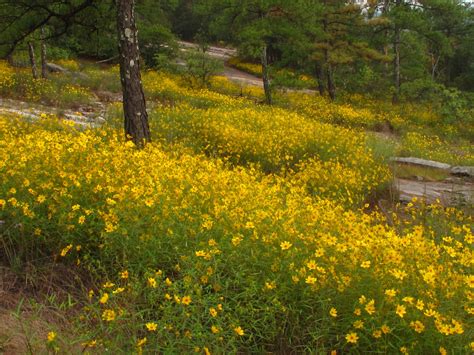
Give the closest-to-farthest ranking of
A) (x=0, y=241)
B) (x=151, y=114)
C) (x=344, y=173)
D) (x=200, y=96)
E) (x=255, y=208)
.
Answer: (x=0, y=241) < (x=255, y=208) < (x=344, y=173) < (x=151, y=114) < (x=200, y=96)

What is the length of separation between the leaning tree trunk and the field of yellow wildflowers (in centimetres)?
206

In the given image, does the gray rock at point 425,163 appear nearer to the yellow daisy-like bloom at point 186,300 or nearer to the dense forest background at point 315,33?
the dense forest background at point 315,33

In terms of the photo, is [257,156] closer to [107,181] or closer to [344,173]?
[344,173]

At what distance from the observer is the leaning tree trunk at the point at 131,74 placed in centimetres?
674

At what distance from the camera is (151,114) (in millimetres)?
11055

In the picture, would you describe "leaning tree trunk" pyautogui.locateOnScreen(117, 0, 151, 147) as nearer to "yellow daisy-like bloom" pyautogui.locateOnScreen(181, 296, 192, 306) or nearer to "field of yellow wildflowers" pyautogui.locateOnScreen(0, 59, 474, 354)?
"field of yellow wildflowers" pyautogui.locateOnScreen(0, 59, 474, 354)

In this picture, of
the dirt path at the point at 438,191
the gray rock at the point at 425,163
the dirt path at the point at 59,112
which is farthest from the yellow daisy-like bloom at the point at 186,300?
the gray rock at the point at 425,163

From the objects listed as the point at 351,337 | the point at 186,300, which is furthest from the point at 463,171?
the point at 186,300

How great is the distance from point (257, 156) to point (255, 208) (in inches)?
176

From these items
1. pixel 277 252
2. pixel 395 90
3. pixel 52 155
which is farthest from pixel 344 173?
pixel 395 90

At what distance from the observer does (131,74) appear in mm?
7055

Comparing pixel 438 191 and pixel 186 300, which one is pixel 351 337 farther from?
pixel 438 191

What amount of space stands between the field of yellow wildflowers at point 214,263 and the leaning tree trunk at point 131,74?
6.76ft

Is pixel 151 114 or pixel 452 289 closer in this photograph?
pixel 452 289
